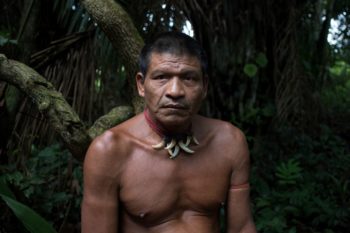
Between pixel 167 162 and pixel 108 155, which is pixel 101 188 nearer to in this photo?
pixel 108 155

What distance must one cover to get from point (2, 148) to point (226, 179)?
142 cm

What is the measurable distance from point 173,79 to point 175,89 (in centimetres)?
5

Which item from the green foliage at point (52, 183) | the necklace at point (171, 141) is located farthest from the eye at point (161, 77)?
the green foliage at point (52, 183)

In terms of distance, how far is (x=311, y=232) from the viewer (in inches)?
148

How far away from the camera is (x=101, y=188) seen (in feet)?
6.25

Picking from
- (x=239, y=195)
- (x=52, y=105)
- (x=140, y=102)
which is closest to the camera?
(x=239, y=195)

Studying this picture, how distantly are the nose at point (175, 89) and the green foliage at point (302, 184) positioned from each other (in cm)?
190

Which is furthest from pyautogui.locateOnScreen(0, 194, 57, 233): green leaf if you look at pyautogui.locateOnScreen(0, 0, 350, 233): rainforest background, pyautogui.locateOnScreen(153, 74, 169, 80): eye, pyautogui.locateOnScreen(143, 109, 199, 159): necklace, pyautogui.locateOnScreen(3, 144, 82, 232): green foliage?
pyautogui.locateOnScreen(3, 144, 82, 232): green foliage

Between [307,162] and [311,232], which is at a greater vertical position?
[307,162]

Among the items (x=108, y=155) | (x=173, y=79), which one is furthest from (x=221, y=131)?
(x=108, y=155)

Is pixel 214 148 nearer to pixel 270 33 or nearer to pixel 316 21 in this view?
pixel 270 33

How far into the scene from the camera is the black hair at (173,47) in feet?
6.21

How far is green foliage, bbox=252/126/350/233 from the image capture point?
Result: 12.4 ft

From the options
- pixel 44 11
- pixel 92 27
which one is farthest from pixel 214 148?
pixel 44 11
